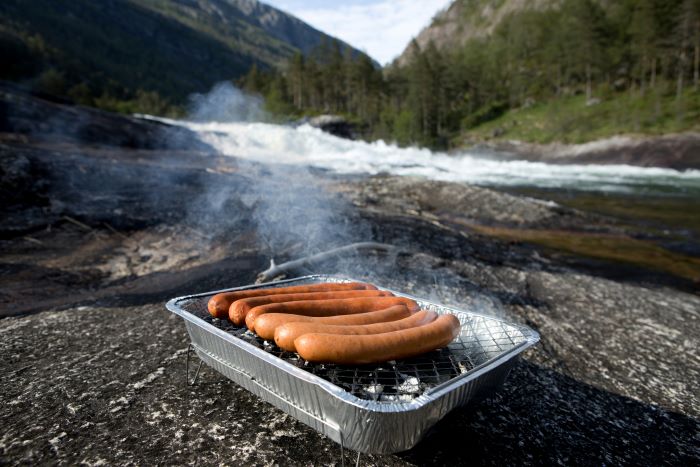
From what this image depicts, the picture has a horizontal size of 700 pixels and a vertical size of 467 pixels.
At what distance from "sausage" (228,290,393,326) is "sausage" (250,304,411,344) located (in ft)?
0.78

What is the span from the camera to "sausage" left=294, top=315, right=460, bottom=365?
2.21m

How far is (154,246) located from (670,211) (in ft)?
65.3

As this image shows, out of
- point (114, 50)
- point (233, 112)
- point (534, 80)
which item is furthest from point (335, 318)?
point (114, 50)

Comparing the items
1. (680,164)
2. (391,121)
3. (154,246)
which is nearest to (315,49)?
(391,121)

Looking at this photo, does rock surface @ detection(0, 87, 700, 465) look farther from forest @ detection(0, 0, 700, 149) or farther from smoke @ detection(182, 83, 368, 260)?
forest @ detection(0, 0, 700, 149)

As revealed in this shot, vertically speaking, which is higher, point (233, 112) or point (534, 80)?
point (534, 80)

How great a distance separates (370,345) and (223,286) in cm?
404

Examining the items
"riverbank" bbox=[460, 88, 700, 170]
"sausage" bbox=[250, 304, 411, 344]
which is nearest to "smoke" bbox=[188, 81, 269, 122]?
"riverbank" bbox=[460, 88, 700, 170]

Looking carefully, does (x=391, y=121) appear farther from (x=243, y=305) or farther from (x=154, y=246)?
(x=243, y=305)

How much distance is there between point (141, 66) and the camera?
95000mm

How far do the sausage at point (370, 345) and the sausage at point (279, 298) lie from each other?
0.68 m

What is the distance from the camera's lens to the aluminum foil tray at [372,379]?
6.19 ft

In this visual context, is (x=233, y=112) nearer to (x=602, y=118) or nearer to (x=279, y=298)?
(x=602, y=118)

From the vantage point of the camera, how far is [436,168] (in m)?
30.6
